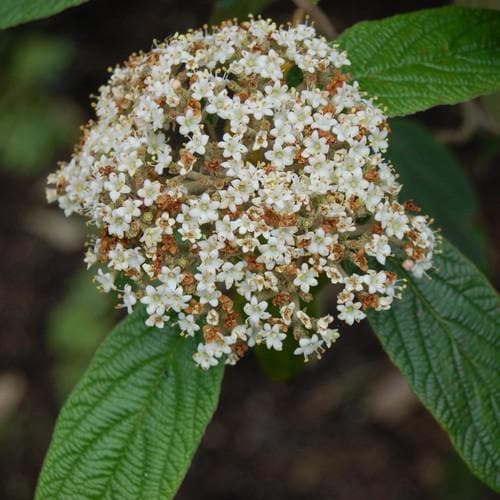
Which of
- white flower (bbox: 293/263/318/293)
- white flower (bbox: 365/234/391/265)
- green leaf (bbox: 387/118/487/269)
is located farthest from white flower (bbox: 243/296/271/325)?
green leaf (bbox: 387/118/487/269)

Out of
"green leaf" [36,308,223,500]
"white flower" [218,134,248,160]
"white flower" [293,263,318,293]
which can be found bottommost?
"green leaf" [36,308,223,500]

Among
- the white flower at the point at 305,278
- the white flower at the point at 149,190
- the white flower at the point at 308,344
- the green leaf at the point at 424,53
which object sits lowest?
the white flower at the point at 308,344

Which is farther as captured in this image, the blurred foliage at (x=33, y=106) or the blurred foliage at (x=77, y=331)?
the blurred foliage at (x=33, y=106)

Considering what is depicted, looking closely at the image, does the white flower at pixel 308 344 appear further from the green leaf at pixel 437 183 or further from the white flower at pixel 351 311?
the green leaf at pixel 437 183

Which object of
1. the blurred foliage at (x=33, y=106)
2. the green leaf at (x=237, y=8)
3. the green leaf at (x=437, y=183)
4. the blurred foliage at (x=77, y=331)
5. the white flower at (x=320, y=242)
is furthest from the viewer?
the blurred foliage at (x=33, y=106)

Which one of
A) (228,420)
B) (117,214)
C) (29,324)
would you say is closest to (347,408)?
(228,420)

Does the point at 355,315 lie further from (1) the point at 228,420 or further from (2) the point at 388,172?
(1) the point at 228,420

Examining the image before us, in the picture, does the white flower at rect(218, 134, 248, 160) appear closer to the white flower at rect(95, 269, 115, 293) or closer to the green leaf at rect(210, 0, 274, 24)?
the white flower at rect(95, 269, 115, 293)

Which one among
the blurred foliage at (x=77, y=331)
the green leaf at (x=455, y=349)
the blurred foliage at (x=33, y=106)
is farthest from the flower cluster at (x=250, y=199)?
the blurred foliage at (x=33, y=106)
